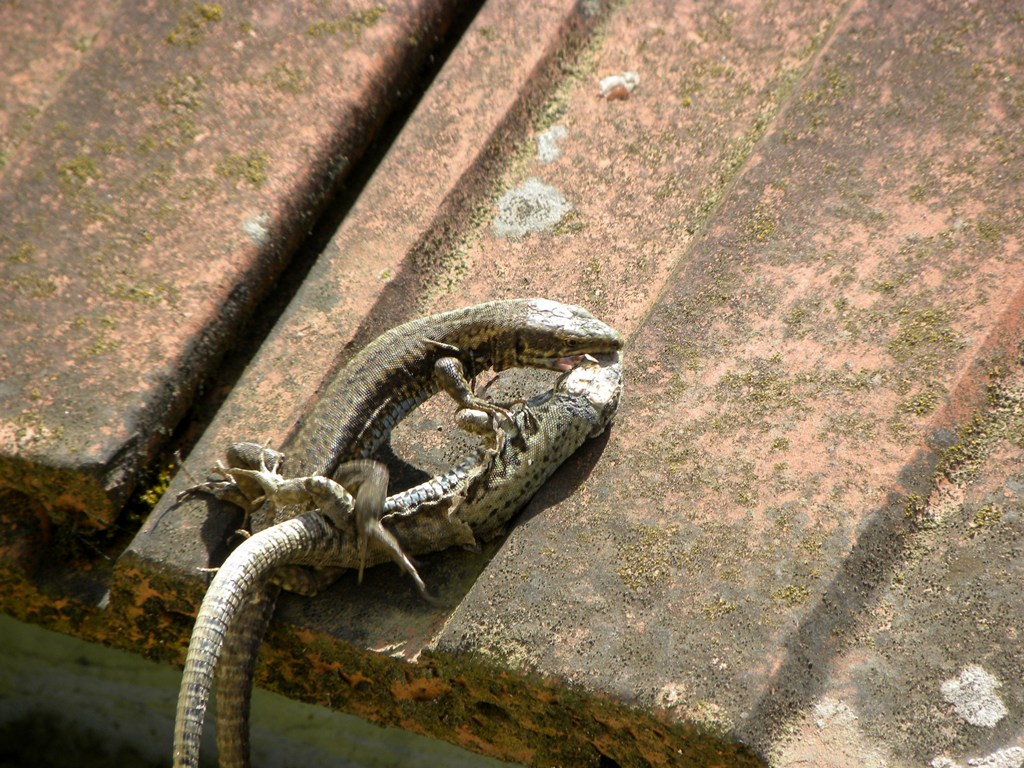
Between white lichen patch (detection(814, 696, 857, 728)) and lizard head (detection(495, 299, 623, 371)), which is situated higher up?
lizard head (detection(495, 299, 623, 371))

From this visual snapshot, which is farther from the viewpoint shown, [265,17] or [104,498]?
[265,17]

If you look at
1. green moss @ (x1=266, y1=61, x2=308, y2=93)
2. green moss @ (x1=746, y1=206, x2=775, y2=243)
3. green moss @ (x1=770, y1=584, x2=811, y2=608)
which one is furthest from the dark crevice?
green moss @ (x1=770, y1=584, x2=811, y2=608)

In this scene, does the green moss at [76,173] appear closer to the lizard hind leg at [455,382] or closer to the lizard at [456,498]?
the lizard at [456,498]

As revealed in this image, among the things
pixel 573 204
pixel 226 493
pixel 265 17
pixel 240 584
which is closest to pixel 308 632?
pixel 240 584

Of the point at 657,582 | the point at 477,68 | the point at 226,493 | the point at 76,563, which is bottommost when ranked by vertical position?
the point at 76,563

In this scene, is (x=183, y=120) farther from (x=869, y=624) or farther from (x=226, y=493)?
(x=869, y=624)

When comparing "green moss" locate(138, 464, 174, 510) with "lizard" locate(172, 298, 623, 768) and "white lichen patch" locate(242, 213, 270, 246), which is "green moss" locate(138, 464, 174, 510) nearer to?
"lizard" locate(172, 298, 623, 768)

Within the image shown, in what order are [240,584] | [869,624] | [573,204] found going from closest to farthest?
[869,624]
[240,584]
[573,204]
